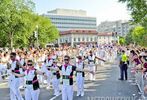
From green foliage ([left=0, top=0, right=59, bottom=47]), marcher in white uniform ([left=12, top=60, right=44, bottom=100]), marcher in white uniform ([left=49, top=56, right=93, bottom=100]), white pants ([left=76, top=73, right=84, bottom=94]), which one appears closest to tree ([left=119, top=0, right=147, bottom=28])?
white pants ([left=76, top=73, right=84, bottom=94])

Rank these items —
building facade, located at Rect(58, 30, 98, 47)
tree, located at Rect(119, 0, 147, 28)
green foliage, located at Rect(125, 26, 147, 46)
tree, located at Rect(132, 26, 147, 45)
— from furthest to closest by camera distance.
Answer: building facade, located at Rect(58, 30, 98, 47), tree, located at Rect(132, 26, 147, 45), green foliage, located at Rect(125, 26, 147, 46), tree, located at Rect(119, 0, 147, 28)

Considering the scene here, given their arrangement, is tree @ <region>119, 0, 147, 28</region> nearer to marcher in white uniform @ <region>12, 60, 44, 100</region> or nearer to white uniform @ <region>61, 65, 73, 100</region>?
white uniform @ <region>61, 65, 73, 100</region>

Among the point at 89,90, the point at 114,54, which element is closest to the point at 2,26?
the point at 114,54

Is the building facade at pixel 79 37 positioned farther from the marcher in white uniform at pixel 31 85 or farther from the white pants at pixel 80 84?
the marcher in white uniform at pixel 31 85

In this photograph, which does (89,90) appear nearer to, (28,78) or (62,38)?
(28,78)

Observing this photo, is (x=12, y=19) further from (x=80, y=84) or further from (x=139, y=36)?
(x=80, y=84)

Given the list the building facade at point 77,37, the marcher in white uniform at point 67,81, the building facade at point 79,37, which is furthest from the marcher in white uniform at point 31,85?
the building facade at point 77,37

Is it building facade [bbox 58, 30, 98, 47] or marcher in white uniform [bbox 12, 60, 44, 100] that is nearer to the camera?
marcher in white uniform [bbox 12, 60, 44, 100]

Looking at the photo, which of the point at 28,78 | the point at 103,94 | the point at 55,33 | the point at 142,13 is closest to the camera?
the point at 28,78

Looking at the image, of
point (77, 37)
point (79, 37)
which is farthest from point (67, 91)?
point (79, 37)

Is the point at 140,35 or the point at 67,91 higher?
the point at 140,35

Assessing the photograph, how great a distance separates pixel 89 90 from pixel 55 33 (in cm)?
10510

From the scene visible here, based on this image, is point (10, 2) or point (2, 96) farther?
point (10, 2)

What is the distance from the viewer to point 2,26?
2469 inches
